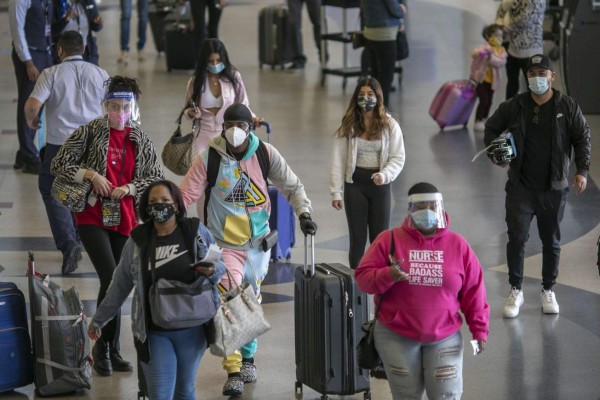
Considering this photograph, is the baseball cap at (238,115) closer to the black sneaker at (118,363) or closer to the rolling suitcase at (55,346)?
the rolling suitcase at (55,346)

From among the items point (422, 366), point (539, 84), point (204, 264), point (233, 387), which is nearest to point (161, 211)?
point (204, 264)

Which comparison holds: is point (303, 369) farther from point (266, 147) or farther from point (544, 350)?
point (544, 350)

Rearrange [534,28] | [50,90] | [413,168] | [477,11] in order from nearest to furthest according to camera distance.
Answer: [50,90] → [413,168] → [534,28] → [477,11]

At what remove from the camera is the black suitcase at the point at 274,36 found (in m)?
21.2

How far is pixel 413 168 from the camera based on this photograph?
47.3 ft

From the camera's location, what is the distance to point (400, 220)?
12172mm

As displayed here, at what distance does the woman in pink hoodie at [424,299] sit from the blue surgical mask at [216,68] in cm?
407

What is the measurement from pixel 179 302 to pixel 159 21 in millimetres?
17762

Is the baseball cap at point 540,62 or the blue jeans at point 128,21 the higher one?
the baseball cap at point 540,62

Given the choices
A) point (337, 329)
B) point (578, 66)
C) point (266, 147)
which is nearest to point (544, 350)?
point (337, 329)

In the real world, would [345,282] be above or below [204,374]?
above

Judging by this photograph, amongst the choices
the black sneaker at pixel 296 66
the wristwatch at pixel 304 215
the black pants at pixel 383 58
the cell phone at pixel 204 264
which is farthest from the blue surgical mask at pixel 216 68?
the black sneaker at pixel 296 66

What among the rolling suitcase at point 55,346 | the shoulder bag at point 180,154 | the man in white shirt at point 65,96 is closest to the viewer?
the rolling suitcase at point 55,346

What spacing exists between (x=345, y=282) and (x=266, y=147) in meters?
1.04
